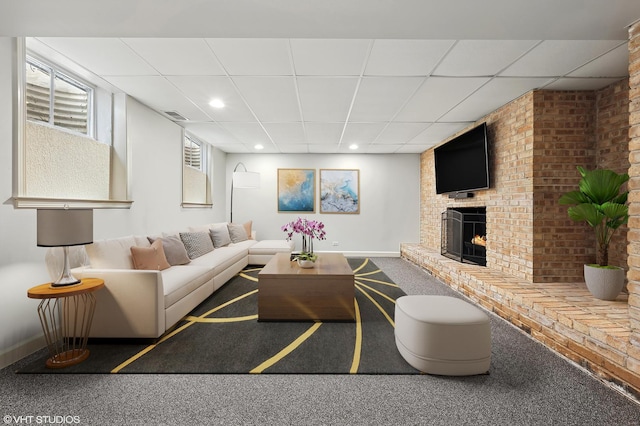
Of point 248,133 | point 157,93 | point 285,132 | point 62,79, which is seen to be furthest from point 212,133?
point 62,79

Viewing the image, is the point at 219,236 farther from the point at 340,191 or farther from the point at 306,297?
the point at 340,191

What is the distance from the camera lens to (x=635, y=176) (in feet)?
5.90

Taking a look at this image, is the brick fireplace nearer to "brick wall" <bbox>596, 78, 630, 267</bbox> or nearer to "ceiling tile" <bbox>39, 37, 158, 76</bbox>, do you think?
"brick wall" <bbox>596, 78, 630, 267</bbox>

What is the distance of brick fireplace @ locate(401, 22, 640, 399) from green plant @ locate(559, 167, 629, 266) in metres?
0.32

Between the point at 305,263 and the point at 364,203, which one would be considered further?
the point at 364,203

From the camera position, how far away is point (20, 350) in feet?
6.93

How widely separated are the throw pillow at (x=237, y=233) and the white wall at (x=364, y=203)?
799mm

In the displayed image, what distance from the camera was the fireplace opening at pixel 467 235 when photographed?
172 inches

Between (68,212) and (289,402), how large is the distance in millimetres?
2058

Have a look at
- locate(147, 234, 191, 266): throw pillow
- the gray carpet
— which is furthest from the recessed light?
the gray carpet

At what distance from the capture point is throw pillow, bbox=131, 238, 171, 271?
2.87 metres

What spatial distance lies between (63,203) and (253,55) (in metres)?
2.25

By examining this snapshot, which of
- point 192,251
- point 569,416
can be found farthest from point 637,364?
point 192,251

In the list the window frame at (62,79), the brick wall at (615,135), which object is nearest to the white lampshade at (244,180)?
the window frame at (62,79)
